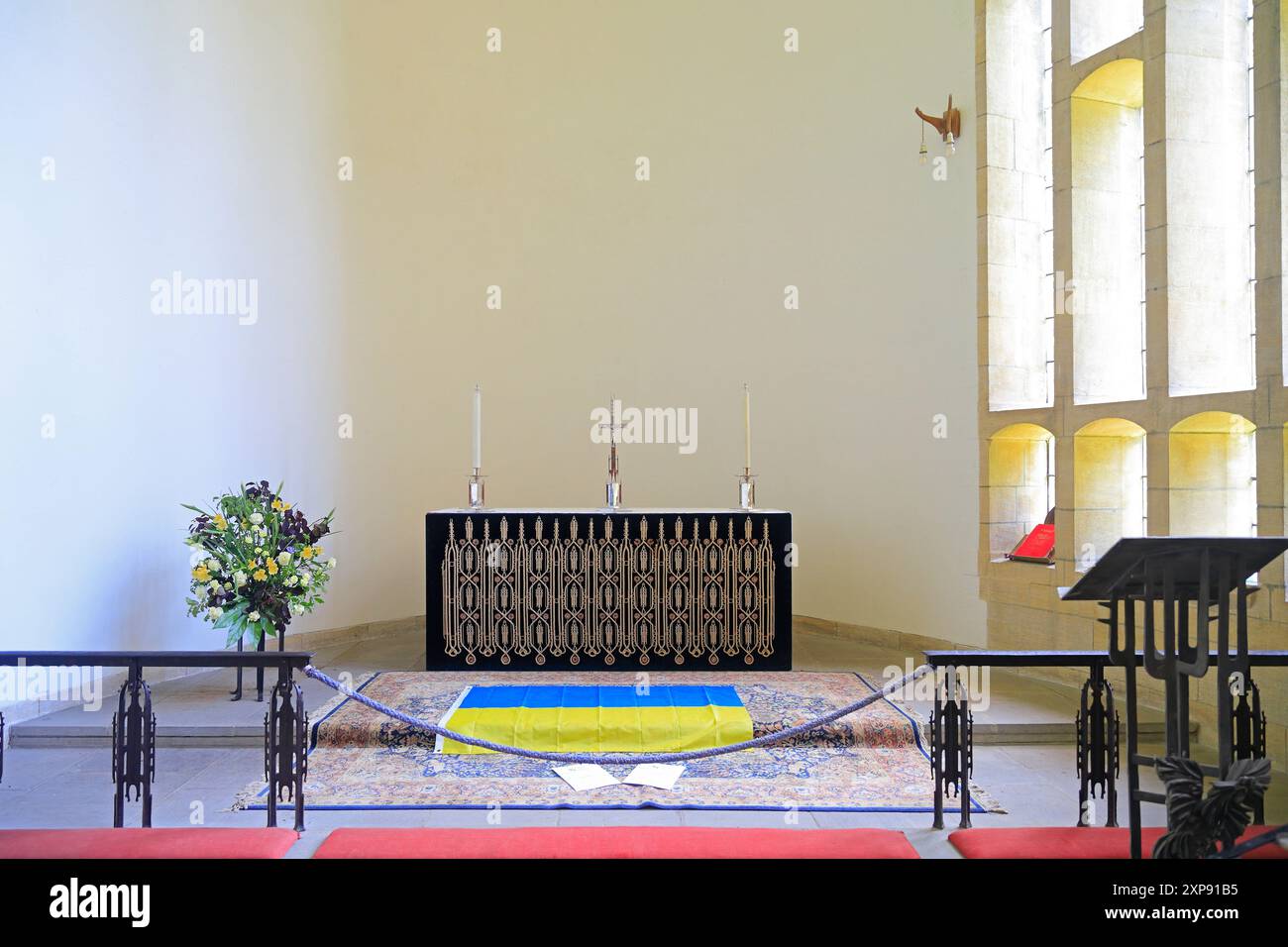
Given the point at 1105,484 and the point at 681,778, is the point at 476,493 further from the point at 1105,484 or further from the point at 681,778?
the point at 1105,484

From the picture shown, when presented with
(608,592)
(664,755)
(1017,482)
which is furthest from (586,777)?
(1017,482)

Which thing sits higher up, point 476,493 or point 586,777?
point 476,493

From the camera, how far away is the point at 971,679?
7031 mm

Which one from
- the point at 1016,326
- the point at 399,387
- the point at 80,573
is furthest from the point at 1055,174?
the point at 80,573

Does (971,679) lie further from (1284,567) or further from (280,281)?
(280,281)

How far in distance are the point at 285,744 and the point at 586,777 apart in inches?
61.9

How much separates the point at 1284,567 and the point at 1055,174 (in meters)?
3.30

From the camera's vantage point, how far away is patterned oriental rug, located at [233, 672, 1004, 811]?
16.1 ft

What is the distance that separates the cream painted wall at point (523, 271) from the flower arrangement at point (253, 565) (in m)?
1.06

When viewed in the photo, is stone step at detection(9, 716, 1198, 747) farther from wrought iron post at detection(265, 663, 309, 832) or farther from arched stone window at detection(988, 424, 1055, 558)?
arched stone window at detection(988, 424, 1055, 558)

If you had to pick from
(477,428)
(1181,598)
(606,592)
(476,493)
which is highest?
(477,428)

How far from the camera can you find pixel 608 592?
23.7 ft

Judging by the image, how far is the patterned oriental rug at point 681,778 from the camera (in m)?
4.92
